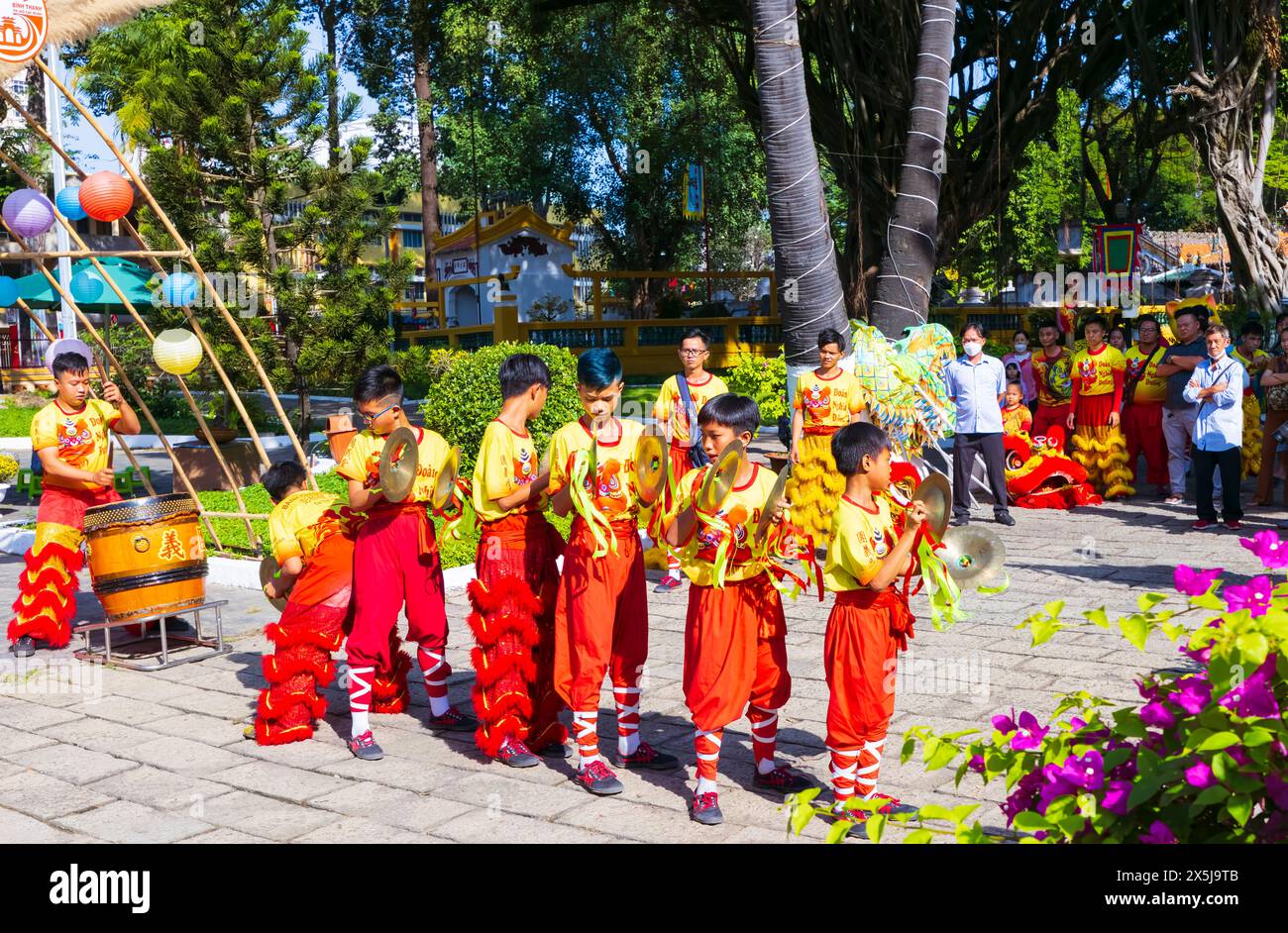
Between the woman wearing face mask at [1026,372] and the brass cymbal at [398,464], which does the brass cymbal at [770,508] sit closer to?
the brass cymbal at [398,464]

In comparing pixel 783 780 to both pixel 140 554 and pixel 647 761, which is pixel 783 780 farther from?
pixel 140 554

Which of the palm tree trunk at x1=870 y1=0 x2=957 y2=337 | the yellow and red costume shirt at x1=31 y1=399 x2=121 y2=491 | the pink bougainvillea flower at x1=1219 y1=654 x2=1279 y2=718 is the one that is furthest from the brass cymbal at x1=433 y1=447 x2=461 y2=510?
the palm tree trunk at x1=870 y1=0 x2=957 y2=337

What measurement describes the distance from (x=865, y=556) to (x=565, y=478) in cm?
133

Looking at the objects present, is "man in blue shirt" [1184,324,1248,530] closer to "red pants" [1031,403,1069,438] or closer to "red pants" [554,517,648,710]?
"red pants" [1031,403,1069,438]

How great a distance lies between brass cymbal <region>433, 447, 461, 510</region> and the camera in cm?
539

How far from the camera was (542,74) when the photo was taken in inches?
1038

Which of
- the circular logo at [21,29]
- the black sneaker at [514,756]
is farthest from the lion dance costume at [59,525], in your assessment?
the black sneaker at [514,756]

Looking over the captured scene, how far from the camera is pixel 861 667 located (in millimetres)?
4305

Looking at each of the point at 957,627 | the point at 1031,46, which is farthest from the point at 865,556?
the point at 1031,46

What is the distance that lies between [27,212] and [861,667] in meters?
7.39

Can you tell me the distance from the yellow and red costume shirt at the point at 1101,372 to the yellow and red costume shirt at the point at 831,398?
13.2 feet

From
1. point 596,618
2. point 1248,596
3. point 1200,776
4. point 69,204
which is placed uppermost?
point 69,204

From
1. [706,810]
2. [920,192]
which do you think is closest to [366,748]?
[706,810]
